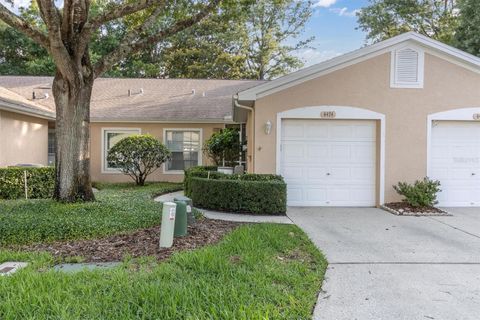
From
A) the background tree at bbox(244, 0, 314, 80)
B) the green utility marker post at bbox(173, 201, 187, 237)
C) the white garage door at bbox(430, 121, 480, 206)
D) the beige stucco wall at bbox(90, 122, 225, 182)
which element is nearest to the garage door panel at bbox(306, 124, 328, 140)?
the white garage door at bbox(430, 121, 480, 206)

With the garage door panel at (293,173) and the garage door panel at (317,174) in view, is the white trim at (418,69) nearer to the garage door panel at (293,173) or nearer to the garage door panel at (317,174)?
the garage door panel at (317,174)

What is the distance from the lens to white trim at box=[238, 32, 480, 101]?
8.79 metres

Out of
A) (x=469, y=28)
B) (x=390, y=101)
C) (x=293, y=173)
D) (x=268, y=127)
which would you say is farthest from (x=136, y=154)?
(x=469, y=28)

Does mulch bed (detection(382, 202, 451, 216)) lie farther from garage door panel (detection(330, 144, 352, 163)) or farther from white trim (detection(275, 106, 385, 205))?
garage door panel (detection(330, 144, 352, 163))

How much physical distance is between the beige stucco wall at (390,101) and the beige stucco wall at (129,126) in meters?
5.90

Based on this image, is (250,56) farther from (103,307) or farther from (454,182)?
(103,307)

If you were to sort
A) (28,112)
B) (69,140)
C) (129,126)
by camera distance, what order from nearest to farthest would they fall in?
(69,140) → (28,112) → (129,126)

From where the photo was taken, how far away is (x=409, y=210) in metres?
8.43

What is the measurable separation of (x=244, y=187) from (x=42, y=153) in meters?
9.52

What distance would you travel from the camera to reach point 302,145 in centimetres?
922

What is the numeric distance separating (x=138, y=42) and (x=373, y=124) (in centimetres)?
646

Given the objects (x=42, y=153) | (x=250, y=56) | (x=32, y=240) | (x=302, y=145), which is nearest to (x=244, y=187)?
(x=302, y=145)

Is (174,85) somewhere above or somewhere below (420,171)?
above

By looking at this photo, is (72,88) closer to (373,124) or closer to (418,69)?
(373,124)
